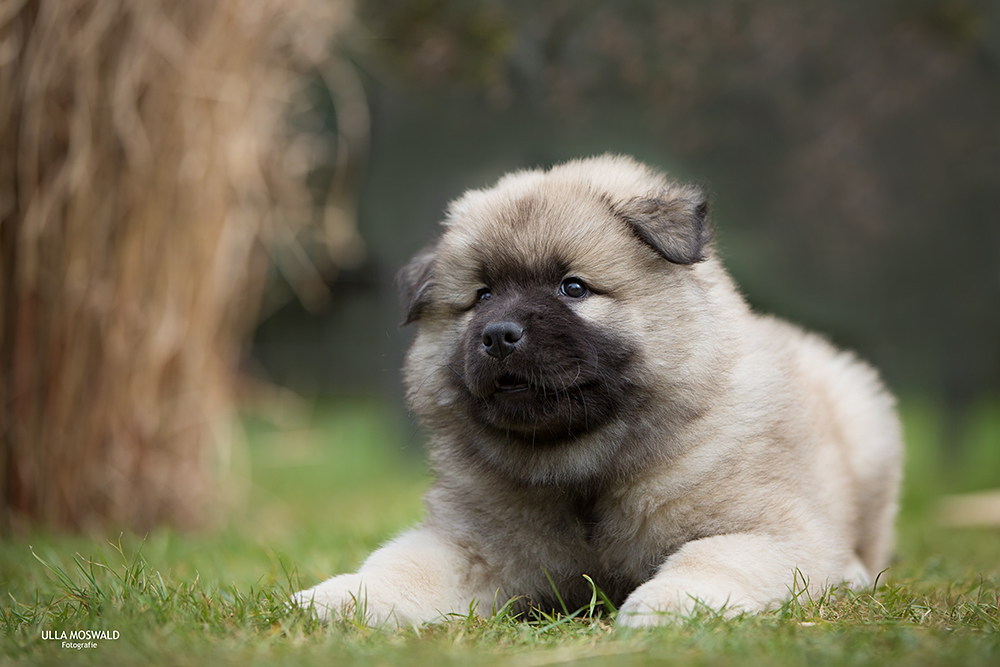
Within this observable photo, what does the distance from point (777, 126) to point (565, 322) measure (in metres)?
3.26

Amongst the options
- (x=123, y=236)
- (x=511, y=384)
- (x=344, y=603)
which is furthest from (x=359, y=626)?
(x=123, y=236)

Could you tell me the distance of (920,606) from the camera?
234 cm

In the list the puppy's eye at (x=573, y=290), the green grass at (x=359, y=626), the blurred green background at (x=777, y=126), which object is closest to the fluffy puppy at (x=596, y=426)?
the puppy's eye at (x=573, y=290)

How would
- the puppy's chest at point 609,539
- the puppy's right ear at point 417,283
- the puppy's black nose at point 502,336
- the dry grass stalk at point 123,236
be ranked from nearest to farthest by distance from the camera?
1. the puppy's black nose at point 502,336
2. the puppy's chest at point 609,539
3. the puppy's right ear at point 417,283
4. the dry grass stalk at point 123,236

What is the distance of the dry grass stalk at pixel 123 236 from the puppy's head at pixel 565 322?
6.48 ft

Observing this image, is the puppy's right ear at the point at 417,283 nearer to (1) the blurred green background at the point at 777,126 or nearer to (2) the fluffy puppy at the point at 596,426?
(2) the fluffy puppy at the point at 596,426

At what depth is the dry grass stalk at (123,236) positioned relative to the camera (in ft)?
12.9

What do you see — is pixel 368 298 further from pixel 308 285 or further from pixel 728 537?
pixel 728 537

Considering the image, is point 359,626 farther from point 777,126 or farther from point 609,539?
point 777,126

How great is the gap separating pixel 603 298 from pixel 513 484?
0.59 metres

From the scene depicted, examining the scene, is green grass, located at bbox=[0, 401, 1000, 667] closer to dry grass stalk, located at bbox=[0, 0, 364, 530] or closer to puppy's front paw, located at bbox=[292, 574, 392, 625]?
puppy's front paw, located at bbox=[292, 574, 392, 625]

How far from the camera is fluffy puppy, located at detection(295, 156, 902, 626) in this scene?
95.0 inches

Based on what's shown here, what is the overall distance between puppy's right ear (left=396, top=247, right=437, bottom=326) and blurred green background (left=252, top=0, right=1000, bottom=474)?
744mm

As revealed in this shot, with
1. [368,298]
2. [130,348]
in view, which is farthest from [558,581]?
[368,298]
